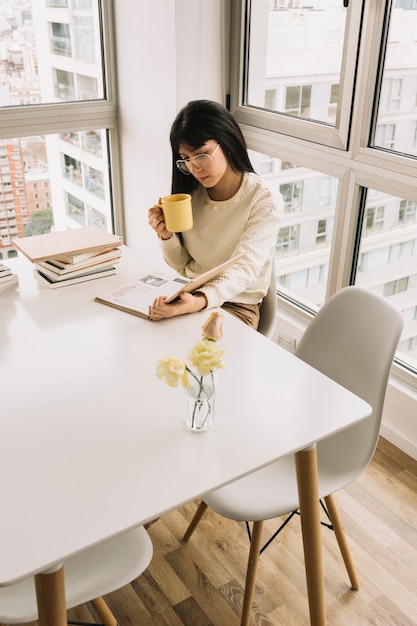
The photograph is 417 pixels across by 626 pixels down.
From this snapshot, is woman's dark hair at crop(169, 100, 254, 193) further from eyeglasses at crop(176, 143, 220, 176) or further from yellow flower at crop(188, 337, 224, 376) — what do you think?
yellow flower at crop(188, 337, 224, 376)

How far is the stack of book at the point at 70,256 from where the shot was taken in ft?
6.71

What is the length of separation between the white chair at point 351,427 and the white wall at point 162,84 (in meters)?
0.79

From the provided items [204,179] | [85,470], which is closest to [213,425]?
[85,470]

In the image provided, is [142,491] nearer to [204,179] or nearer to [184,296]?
[184,296]

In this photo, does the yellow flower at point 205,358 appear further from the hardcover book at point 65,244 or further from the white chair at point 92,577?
the hardcover book at point 65,244

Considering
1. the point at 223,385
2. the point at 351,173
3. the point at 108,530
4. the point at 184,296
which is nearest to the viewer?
the point at 108,530

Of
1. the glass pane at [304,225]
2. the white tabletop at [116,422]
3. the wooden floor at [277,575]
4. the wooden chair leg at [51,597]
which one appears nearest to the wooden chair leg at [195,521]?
the wooden floor at [277,575]

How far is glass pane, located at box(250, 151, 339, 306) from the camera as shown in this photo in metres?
2.74

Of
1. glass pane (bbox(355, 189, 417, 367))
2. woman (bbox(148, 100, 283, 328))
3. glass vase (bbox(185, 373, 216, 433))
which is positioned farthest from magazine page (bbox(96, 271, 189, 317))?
glass pane (bbox(355, 189, 417, 367))

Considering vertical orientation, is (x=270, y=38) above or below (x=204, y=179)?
above

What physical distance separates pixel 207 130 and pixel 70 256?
2.03ft

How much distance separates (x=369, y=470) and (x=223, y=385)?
1134 mm

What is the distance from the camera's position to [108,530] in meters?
1.09

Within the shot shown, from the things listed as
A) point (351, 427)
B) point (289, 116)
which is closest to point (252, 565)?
point (351, 427)
